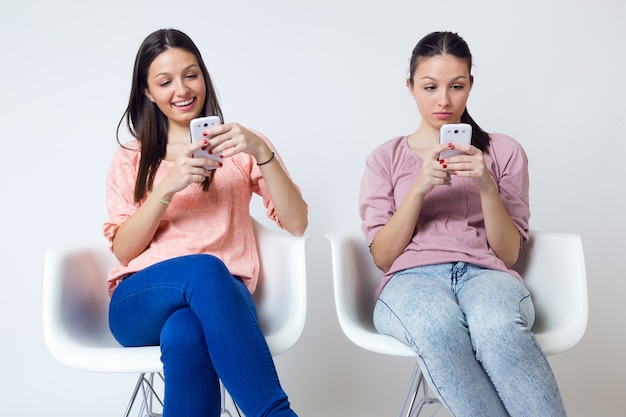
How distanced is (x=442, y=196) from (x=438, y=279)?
9.3 inches

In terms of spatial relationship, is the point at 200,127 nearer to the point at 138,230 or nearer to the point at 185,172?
the point at 185,172

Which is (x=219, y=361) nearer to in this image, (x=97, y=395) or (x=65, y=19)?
(x=97, y=395)

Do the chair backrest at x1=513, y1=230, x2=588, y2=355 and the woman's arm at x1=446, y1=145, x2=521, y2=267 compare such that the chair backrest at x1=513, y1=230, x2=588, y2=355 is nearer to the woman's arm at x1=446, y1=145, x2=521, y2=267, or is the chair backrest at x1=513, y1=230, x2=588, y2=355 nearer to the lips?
the woman's arm at x1=446, y1=145, x2=521, y2=267

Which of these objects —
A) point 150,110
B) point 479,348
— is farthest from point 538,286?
point 150,110

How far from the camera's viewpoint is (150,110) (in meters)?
2.00

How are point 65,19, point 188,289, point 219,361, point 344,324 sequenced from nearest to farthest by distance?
point 219,361, point 188,289, point 344,324, point 65,19

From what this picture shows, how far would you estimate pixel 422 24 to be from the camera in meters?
2.62

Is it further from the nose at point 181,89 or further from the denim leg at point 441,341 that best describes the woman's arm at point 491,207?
the nose at point 181,89

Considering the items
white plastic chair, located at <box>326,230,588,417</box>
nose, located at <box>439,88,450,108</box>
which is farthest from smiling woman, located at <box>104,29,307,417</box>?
nose, located at <box>439,88,450,108</box>

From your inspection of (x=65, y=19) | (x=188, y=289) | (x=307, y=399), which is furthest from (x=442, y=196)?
(x=65, y=19)

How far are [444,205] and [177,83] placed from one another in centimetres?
74

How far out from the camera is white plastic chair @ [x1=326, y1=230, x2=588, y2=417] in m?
1.77

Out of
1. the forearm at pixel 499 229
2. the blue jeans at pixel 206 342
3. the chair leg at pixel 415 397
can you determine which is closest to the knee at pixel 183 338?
the blue jeans at pixel 206 342

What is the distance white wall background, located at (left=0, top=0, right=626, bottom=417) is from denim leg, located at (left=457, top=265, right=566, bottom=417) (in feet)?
3.45
